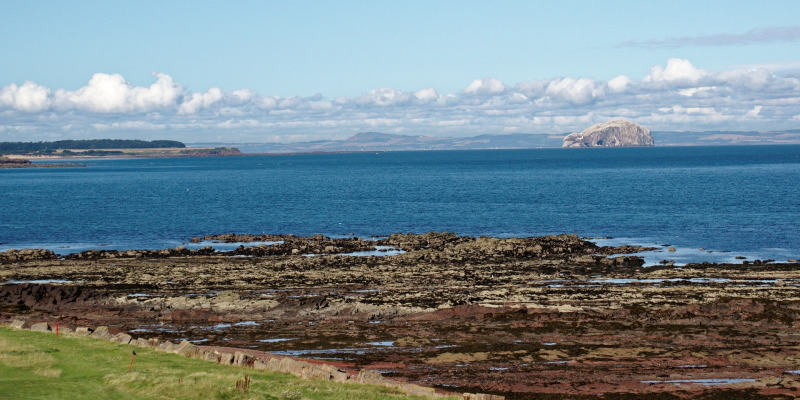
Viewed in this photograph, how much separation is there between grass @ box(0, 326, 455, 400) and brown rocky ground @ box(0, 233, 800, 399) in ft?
17.4

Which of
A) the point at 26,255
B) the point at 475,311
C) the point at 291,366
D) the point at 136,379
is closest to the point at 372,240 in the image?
the point at 26,255

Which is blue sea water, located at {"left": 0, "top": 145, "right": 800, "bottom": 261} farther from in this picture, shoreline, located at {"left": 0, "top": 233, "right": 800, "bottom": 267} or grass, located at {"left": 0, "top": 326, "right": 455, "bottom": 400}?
grass, located at {"left": 0, "top": 326, "right": 455, "bottom": 400}

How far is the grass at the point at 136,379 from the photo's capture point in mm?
21141

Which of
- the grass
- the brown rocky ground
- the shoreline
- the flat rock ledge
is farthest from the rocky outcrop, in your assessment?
the grass

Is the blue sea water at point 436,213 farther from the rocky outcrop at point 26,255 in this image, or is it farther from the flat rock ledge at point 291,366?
the flat rock ledge at point 291,366

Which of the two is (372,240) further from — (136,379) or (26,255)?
(136,379)

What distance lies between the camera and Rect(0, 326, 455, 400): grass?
21141 millimetres

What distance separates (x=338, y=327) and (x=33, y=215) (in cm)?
8713

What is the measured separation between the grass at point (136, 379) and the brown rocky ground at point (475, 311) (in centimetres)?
531

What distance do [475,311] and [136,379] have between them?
65.7ft

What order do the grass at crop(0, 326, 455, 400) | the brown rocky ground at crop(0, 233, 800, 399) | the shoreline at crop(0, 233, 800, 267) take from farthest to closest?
the shoreline at crop(0, 233, 800, 267)
the brown rocky ground at crop(0, 233, 800, 399)
the grass at crop(0, 326, 455, 400)

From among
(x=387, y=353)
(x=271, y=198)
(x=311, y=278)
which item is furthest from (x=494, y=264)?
(x=271, y=198)

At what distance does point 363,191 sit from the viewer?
15650 centimetres

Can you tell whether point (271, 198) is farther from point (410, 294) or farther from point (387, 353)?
point (387, 353)
